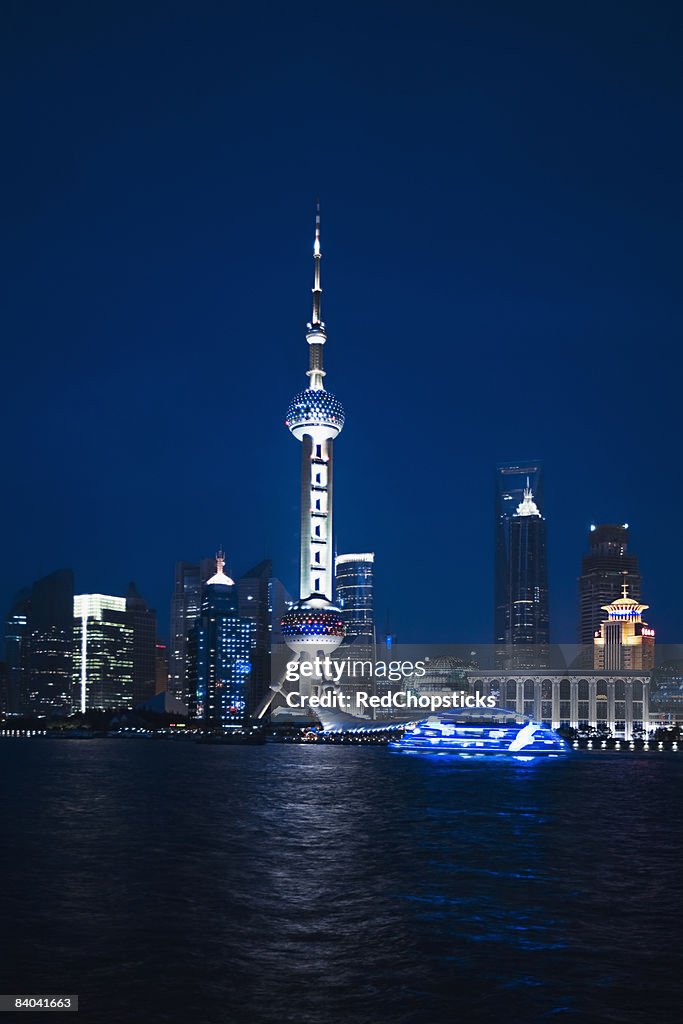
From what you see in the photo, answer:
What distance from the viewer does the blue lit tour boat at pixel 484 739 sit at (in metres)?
180

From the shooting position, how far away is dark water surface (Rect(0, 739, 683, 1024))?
2902cm

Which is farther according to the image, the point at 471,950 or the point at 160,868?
the point at 160,868

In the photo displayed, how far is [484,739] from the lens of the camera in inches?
7288

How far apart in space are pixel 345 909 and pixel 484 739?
487 feet

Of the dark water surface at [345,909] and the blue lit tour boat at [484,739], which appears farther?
the blue lit tour boat at [484,739]

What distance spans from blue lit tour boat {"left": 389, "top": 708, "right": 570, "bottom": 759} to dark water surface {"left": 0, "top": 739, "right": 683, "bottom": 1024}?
3675 inches

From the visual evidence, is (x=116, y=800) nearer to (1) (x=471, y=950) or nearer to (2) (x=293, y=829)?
(2) (x=293, y=829)

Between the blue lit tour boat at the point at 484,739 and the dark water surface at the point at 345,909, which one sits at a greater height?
the dark water surface at the point at 345,909

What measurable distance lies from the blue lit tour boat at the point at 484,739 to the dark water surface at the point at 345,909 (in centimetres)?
9333

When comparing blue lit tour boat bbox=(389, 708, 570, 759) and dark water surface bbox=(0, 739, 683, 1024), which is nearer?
dark water surface bbox=(0, 739, 683, 1024)

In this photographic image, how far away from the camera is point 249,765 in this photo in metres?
150

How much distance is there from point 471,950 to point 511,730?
154 metres

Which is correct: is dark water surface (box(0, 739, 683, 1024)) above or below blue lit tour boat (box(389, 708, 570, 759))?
above

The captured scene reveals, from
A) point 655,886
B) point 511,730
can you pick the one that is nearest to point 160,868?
point 655,886
